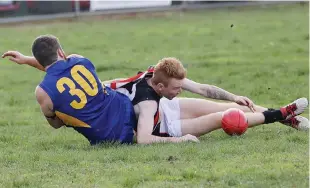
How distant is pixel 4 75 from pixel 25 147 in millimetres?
6968

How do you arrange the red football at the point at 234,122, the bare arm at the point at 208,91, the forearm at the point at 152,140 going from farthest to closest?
the bare arm at the point at 208,91
the red football at the point at 234,122
the forearm at the point at 152,140

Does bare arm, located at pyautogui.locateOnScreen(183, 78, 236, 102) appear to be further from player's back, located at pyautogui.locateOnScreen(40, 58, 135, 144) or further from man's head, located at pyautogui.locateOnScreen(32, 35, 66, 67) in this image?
man's head, located at pyautogui.locateOnScreen(32, 35, 66, 67)

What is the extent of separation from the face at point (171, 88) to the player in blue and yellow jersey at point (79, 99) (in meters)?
0.38

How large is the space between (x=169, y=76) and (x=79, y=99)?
0.90 metres

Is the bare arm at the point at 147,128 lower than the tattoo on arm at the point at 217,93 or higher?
lower

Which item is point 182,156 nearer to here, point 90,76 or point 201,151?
point 201,151

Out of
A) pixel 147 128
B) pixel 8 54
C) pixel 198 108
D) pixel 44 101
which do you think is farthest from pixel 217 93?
pixel 8 54

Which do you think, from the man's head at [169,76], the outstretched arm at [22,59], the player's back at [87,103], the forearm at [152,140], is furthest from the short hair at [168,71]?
the outstretched arm at [22,59]

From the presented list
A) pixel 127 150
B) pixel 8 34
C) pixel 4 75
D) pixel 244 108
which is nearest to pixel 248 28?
pixel 8 34

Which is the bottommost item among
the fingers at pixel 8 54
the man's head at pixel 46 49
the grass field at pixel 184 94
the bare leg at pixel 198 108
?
the grass field at pixel 184 94

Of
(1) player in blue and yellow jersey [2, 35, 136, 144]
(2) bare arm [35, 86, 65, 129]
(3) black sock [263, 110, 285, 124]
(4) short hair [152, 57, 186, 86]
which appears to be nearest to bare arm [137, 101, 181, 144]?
(1) player in blue and yellow jersey [2, 35, 136, 144]

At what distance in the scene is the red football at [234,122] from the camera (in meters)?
8.06

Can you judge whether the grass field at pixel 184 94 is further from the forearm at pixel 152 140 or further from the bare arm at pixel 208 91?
the bare arm at pixel 208 91

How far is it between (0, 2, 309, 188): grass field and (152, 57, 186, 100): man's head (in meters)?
0.61
